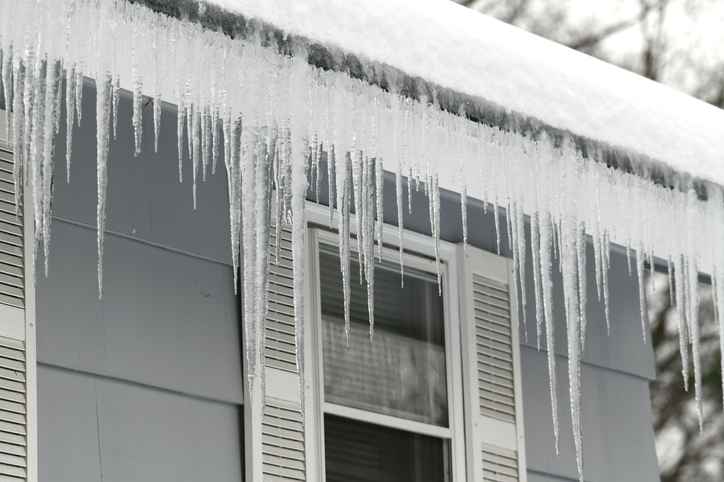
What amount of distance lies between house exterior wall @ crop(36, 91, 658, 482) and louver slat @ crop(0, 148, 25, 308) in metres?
0.12

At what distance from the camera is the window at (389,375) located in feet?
18.4

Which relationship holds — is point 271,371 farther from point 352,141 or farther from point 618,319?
point 618,319

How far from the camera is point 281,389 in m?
5.32

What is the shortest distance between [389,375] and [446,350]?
0.34 meters

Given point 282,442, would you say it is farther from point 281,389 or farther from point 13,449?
point 13,449

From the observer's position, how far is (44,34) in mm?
3703

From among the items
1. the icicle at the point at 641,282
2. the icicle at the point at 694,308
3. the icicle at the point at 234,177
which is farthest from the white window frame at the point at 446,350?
the icicle at the point at 234,177

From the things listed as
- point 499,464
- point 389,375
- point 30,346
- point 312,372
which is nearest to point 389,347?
point 389,375

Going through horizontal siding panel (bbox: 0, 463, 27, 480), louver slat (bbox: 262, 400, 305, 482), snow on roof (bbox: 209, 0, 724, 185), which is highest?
snow on roof (bbox: 209, 0, 724, 185)

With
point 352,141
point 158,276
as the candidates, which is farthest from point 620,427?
point 352,141

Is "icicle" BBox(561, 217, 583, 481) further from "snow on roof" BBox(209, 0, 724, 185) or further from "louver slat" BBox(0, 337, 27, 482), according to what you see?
"louver slat" BBox(0, 337, 27, 482)

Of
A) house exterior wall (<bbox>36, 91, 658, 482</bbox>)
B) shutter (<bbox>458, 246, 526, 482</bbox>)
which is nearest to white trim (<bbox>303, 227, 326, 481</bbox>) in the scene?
house exterior wall (<bbox>36, 91, 658, 482</bbox>)

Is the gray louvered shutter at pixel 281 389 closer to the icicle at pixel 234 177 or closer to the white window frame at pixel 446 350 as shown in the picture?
the white window frame at pixel 446 350

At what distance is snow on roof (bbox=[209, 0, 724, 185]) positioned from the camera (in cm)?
402
